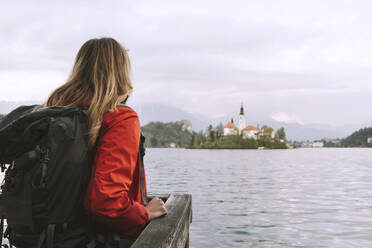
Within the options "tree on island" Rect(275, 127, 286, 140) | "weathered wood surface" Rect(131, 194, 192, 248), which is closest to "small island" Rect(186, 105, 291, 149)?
Answer: "tree on island" Rect(275, 127, 286, 140)

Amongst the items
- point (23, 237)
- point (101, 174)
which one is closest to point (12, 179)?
point (23, 237)

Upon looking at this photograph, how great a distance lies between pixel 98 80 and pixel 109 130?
37cm

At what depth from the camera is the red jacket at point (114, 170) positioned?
2.21 meters

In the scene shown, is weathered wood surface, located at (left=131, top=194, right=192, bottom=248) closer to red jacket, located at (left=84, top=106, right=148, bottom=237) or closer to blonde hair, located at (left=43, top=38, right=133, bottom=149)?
red jacket, located at (left=84, top=106, right=148, bottom=237)

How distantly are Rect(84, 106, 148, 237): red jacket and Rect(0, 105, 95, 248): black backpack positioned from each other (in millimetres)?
85

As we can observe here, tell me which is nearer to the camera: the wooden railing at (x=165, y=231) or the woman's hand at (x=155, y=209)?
the wooden railing at (x=165, y=231)

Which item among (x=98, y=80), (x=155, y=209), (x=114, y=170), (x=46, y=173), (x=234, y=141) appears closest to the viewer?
(x=46, y=173)

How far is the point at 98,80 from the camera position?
248 centimetres

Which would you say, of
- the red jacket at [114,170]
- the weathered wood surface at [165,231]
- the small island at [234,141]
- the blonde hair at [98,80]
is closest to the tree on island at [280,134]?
the small island at [234,141]

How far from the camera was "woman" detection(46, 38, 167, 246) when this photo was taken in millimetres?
2234

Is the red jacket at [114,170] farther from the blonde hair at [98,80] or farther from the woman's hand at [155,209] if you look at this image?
the woman's hand at [155,209]

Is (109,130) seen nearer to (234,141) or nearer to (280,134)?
(234,141)

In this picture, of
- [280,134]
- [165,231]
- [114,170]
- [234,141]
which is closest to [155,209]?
[165,231]

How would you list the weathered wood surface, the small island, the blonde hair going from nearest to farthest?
1. the weathered wood surface
2. the blonde hair
3. the small island
